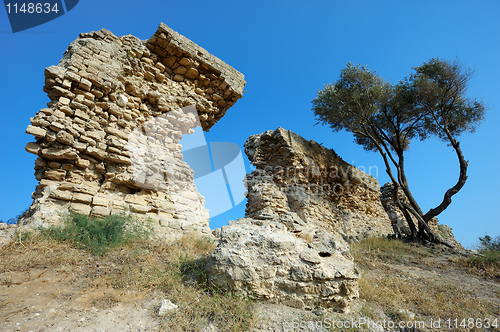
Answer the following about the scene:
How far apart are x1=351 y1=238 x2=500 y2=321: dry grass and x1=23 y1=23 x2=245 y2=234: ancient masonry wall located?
11.4 ft

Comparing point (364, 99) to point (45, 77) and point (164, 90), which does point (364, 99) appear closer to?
point (164, 90)

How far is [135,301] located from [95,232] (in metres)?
1.69

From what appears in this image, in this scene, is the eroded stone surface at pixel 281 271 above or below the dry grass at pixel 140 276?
above

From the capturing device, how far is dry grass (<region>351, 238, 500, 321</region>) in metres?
3.54

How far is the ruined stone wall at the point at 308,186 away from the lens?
1024 centimetres

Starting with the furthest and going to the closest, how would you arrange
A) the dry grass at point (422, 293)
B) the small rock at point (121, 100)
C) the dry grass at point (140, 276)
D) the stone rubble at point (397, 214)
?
the stone rubble at point (397, 214) < the small rock at point (121, 100) < the dry grass at point (422, 293) < the dry grass at point (140, 276)

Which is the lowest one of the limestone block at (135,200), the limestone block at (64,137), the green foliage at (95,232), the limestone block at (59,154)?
the green foliage at (95,232)

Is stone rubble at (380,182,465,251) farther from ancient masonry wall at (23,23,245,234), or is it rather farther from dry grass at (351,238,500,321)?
ancient masonry wall at (23,23,245,234)

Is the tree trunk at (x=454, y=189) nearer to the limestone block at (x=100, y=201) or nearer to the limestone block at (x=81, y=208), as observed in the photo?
the limestone block at (x=100, y=201)

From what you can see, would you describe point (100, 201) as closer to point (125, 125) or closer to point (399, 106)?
point (125, 125)

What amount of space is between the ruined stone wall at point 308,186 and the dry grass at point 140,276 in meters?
5.74

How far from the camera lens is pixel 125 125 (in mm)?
5328

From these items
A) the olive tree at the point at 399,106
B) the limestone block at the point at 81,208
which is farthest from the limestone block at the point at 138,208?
A: the olive tree at the point at 399,106

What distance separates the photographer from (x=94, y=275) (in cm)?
317
